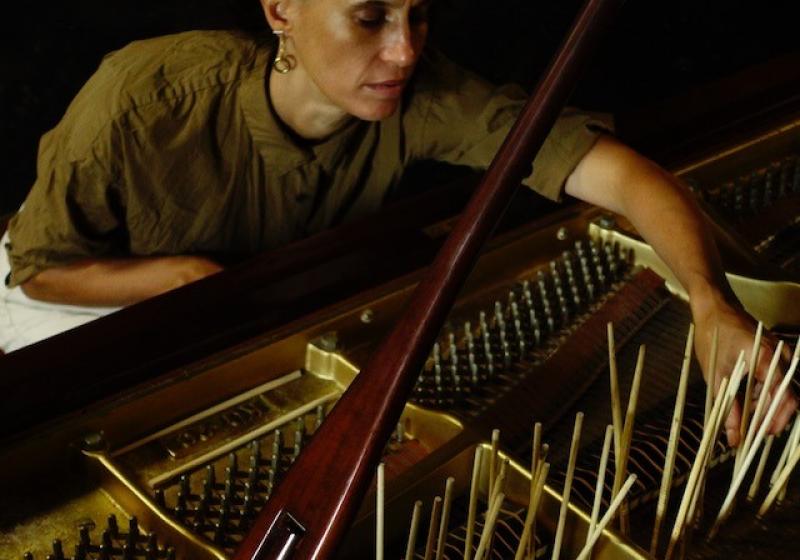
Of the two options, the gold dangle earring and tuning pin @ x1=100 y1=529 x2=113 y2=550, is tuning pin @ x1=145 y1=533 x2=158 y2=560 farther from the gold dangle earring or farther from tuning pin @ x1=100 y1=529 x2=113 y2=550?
the gold dangle earring

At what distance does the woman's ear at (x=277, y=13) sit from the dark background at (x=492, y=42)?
0.21 m

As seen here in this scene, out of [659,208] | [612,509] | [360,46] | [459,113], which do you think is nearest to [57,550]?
[612,509]

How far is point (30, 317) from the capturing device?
101 inches

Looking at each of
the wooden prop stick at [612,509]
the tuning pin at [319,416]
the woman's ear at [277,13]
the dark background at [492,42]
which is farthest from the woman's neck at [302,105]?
the wooden prop stick at [612,509]

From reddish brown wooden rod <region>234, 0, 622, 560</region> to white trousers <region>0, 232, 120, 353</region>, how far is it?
5.10ft

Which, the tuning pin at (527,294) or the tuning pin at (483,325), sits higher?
the tuning pin at (527,294)

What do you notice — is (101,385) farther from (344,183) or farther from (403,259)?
(344,183)

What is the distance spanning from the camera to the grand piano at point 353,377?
5.19 feet

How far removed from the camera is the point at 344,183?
2717mm

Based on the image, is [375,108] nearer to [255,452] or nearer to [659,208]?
[659,208]

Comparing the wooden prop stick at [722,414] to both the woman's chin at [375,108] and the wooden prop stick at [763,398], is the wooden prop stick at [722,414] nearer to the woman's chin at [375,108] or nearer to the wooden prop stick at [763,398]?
the wooden prop stick at [763,398]

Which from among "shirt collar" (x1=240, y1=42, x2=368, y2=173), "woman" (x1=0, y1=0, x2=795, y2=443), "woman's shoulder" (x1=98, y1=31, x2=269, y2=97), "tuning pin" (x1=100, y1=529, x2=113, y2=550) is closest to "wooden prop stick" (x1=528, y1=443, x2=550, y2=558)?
"tuning pin" (x1=100, y1=529, x2=113, y2=550)

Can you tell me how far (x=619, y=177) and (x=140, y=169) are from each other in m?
1.10

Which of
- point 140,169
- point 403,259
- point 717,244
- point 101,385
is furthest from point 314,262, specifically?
point 717,244
